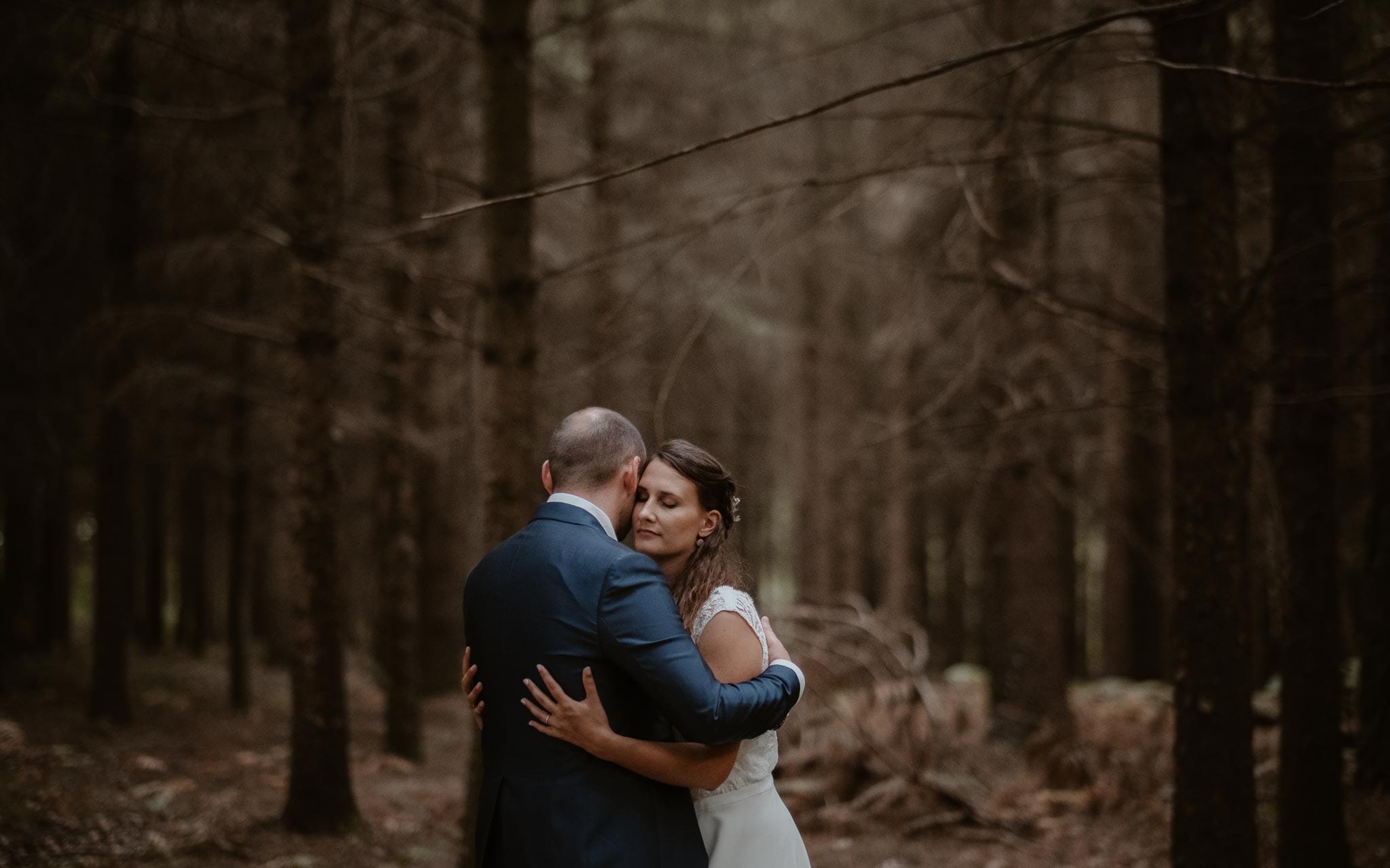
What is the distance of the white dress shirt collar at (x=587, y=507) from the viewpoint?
122 inches

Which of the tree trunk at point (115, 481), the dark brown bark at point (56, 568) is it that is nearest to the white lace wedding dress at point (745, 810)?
the tree trunk at point (115, 481)

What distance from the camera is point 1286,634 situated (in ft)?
17.2

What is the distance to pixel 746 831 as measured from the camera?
339 cm

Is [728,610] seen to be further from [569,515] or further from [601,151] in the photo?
[601,151]

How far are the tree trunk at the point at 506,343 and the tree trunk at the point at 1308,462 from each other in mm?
4332

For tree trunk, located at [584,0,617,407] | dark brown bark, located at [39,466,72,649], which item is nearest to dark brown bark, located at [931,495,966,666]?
tree trunk, located at [584,0,617,407]

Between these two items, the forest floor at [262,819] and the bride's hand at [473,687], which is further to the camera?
the forest floor at [262,819]

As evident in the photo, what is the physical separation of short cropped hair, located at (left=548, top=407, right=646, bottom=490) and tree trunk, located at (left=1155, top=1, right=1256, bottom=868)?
2.71 meters

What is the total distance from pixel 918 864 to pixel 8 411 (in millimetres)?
9915

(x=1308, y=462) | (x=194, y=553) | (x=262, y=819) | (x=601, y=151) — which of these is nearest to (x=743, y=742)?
(x=1308, y=462)

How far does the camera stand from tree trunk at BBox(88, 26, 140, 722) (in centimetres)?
1066

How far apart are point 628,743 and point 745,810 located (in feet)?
2.55

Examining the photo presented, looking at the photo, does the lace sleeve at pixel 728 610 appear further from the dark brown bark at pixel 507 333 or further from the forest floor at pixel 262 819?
the forest floor at pixel 262 819

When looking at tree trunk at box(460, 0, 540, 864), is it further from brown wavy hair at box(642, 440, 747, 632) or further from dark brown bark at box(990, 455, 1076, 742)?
dark brown bark at box(990, 455, 1076, 742)
